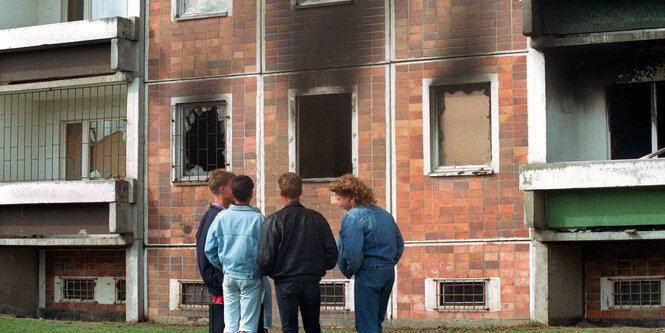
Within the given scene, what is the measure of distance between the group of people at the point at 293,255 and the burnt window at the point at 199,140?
6.72 meters

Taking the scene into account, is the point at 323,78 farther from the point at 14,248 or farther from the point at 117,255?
the point at 14,248

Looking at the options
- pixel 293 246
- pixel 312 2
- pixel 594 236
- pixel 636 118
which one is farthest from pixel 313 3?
pixel 293 246

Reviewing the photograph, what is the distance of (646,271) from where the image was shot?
14.8 m

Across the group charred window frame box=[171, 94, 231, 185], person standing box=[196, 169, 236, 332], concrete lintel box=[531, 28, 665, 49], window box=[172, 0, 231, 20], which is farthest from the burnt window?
person standing box=[196, 169, 236, 332]

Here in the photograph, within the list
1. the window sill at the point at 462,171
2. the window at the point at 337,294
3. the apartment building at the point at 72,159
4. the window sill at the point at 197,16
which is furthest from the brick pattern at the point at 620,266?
the apartment building at the point at 72,159

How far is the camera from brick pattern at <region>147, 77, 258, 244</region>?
652 inches

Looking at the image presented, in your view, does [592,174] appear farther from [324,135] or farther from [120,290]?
[120,290]

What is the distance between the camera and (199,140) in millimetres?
17141

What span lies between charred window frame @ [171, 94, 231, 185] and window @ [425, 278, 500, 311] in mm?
4029

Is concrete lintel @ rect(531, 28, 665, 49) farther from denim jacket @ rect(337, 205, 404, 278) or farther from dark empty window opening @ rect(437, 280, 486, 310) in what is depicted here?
denim jacket @ rect(337, 205, 404, 278)

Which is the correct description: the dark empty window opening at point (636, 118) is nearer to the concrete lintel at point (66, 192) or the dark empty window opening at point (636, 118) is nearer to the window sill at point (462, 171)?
the window sill at point (462, 171)

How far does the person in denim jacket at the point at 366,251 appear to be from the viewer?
32.6 ft

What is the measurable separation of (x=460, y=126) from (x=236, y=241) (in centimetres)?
633

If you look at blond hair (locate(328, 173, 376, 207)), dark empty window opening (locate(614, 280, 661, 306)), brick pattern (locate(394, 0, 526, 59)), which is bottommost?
dark empty window opening (locate(614, 280, 661, 306))
